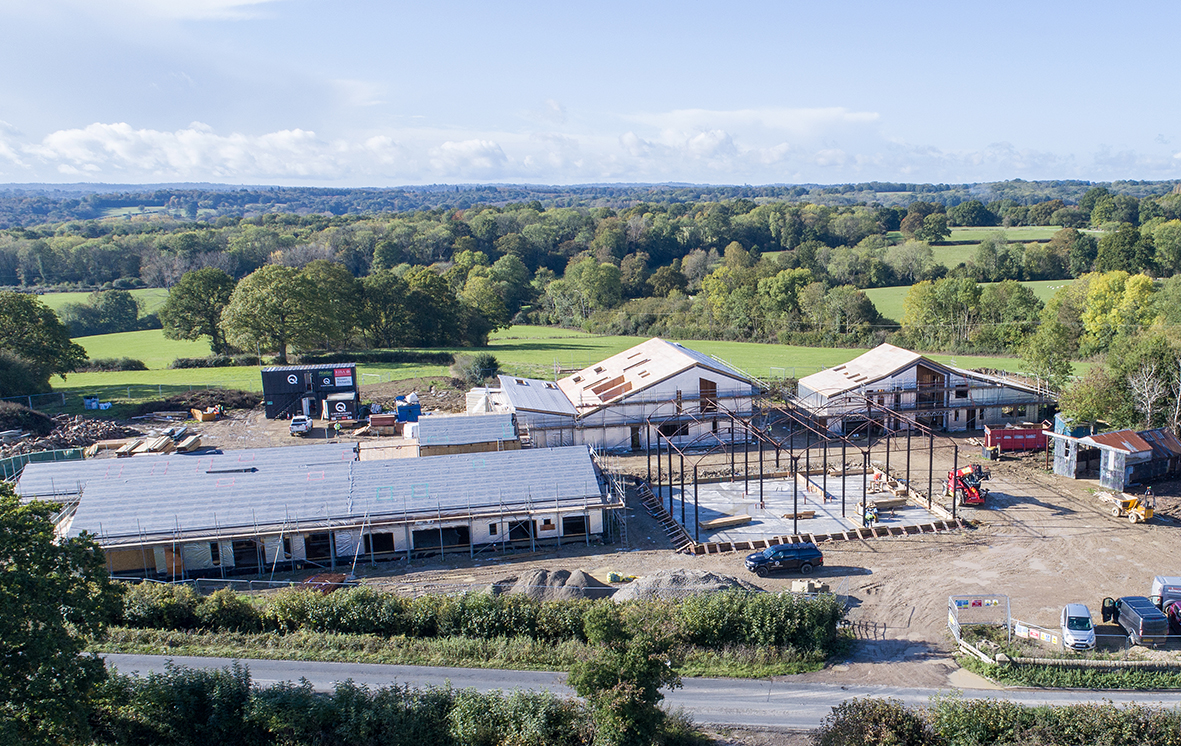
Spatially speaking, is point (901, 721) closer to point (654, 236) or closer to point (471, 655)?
point (471, 655)

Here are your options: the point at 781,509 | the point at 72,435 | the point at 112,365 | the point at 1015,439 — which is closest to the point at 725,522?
the point at 781,509

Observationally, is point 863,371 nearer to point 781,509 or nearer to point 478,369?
point 781,509

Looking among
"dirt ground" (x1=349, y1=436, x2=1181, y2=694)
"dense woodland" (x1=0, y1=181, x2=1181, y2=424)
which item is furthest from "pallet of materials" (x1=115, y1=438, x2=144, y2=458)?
"dense woodland" (x1=0, y1=181, x2=1181, y2=424)

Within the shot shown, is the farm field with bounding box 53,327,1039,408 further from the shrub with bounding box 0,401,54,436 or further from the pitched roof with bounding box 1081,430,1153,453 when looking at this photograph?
the pitched roof with bounding box 1081,430,1153,453

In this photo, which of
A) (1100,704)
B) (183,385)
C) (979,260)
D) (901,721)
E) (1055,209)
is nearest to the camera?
(901,721)

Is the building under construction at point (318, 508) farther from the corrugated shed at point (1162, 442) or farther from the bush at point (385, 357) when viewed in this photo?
the bush at point (385, 357)

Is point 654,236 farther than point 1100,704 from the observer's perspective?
Yes

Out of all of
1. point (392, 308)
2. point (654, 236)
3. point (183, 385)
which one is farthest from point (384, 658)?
point (654, 236)
